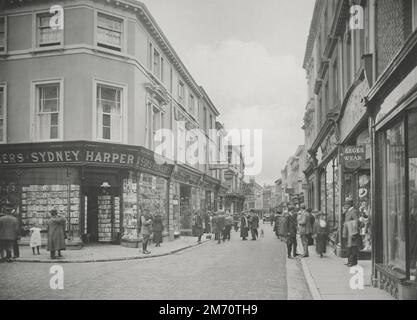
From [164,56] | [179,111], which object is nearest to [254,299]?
[164,56]

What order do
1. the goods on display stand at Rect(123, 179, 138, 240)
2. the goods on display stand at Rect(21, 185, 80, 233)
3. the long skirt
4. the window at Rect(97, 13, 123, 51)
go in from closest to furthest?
the long skirt → the goods on display stand at Rect(21, 185, 80, 233) → the window at Rect(97, 13, 123, 51) → the goods on display stand at Rect(123, 179, 138, 240)

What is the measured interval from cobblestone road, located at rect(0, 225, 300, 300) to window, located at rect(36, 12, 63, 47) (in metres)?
9.24

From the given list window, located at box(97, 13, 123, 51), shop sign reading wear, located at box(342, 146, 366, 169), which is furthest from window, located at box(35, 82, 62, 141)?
shop sign reading wear, located at box(342, 146, 366, 169)

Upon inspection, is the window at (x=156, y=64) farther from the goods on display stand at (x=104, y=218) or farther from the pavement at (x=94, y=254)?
the pavement at (x=94, y=254)

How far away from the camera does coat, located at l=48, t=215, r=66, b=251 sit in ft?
51.2

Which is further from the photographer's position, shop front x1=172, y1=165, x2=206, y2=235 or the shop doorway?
the shop doorway

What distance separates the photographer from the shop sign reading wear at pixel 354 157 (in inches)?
500

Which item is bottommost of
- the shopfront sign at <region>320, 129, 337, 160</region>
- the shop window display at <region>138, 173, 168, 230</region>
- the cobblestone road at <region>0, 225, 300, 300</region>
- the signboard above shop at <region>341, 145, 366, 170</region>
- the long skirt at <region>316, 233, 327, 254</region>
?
the cobblestone road at <region>0, 225, 300, 300</region>

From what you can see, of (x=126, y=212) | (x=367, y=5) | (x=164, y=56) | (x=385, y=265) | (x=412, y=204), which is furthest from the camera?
(x=164, y=56)

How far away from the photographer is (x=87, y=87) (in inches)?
769

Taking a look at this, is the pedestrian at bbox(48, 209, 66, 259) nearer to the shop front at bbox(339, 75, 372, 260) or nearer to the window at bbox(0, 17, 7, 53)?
the window at bbox(0, 17, 7, 53)

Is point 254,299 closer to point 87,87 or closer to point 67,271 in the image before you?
point 67,271

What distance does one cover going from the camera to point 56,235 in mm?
15766

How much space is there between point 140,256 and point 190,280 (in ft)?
19.2
